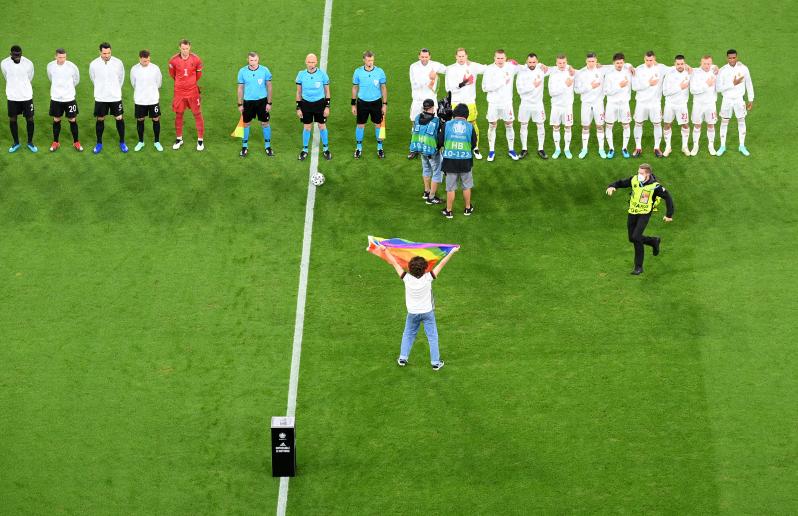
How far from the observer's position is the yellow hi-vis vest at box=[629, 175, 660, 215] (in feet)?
80.0

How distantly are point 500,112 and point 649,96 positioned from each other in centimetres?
277

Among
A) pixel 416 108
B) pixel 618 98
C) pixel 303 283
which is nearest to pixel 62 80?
pixel 416 108

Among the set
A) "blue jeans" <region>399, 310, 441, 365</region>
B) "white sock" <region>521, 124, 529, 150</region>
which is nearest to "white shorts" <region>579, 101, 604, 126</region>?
"white sock" <region>521, 124, 529, 150</region>

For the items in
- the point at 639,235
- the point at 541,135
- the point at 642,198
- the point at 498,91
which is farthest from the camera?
the point at 541,135

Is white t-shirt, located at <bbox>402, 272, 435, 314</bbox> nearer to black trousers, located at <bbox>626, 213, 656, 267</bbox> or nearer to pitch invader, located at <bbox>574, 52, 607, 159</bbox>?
black trousers, located at <bbox>626, 213, 656, 267</bbox>

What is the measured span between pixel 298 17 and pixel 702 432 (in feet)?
46.9

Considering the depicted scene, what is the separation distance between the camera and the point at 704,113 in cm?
2842

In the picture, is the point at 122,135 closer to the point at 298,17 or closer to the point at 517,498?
the point at 298,17

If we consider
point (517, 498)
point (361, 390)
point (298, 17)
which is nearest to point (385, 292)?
point (361, 390)

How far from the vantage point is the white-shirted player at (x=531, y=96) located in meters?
28.1

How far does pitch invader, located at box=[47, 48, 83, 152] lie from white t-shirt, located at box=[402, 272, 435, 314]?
9.16 metres

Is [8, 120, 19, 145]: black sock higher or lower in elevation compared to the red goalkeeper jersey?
lower

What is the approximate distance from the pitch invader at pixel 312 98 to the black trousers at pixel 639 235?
6.13m

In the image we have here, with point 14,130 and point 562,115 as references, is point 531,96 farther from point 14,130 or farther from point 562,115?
point 14,130
